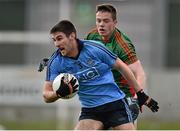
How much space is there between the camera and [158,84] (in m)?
22.1

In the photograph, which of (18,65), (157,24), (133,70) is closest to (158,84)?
(157,24)

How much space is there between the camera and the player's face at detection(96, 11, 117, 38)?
35.1 feet

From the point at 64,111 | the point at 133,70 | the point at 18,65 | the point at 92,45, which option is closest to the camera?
the point at 92,45

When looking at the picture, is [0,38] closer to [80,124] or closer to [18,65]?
[18,65]

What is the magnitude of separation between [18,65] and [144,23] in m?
3.42

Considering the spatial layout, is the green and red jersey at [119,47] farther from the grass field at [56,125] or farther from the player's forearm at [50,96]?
the grass field at [56,125]

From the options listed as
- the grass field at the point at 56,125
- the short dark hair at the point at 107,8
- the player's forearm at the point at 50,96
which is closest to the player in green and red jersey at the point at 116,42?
the short dark hair at the point at 107,8

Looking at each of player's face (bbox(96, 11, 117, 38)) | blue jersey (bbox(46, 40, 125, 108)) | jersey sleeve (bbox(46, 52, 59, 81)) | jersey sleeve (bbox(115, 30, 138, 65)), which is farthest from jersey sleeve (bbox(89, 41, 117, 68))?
jersey sleeve (bbox(115, 30, 138, 65))

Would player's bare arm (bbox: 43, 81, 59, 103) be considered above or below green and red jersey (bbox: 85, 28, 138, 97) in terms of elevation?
below

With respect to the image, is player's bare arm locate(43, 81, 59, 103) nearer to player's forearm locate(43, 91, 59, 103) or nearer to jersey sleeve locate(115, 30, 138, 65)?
player's forearm locate(43, 91, 59, 103)

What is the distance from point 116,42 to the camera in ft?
35.8

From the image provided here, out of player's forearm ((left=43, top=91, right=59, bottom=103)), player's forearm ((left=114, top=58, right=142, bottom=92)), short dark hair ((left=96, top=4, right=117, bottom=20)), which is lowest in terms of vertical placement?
player's forearm ((left=43, top=91, right=59, bottom=103))

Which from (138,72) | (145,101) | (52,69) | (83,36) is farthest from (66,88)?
(83,36)

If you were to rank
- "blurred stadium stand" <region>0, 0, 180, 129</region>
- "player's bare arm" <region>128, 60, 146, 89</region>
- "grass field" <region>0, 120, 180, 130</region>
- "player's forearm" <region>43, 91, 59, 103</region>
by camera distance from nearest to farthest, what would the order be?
"player's forearm" <region>43, 91, 59, 103</region> < "player's bare arm" <region>128, 60, 146, 89</region> < "grass field" <region>0, 120, 180, 130</region> < "blurred stadium stand" <region>0, 0, 180, 129</region>
